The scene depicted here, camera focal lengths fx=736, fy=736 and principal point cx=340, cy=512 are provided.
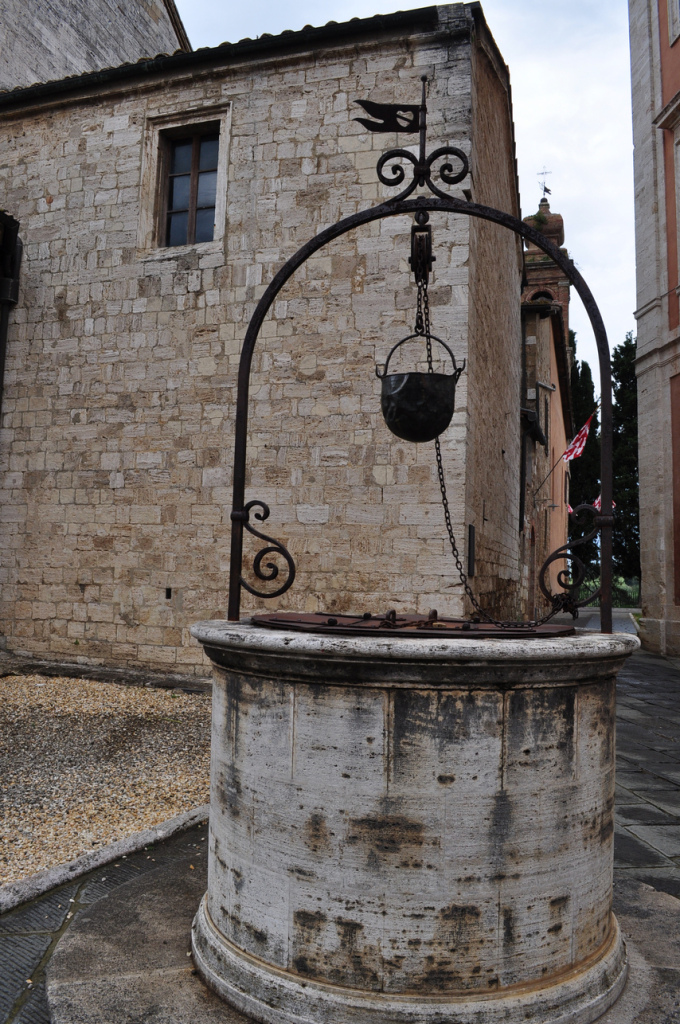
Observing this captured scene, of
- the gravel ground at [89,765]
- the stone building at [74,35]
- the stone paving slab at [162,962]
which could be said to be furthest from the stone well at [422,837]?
the stone building at [74,35]

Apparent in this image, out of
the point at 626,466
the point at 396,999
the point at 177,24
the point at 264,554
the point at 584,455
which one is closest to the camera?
the point at 396,999

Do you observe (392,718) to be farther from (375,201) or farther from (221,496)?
(375,201)

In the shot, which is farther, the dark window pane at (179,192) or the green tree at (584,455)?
the green tree at (584,455)

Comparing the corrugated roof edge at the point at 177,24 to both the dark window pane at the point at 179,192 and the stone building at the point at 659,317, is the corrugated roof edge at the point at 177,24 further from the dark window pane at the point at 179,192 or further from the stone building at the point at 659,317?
the stone building at the point at 659,317

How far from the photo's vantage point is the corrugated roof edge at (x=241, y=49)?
7086 mm

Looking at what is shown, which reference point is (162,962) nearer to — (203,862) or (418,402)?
(203,862)

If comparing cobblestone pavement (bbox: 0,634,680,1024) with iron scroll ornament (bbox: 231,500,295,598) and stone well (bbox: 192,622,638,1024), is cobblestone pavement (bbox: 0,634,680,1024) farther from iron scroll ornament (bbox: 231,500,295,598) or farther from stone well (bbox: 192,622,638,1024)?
iron scroll ornament (bbox: 231,500,295,598)

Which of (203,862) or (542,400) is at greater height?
(542,400)

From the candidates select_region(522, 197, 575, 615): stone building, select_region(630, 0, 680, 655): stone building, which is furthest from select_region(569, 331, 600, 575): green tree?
select_region(630, 0, 680, 655): stone building

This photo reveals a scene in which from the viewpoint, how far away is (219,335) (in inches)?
300

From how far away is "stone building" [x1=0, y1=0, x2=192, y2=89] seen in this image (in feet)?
33.6

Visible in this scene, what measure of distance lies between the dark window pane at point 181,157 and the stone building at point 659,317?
7.24m

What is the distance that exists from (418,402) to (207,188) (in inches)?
260

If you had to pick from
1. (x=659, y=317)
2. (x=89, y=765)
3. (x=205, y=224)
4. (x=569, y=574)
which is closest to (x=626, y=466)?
(x=659, y=317)
